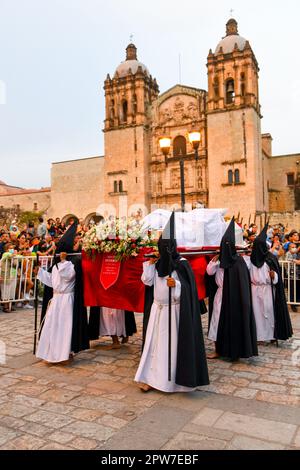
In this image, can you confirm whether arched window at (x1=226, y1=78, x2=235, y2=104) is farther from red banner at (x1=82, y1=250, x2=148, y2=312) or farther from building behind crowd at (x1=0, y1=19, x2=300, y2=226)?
red banner at (x1=82, y1=250, x2=148, y2=312)

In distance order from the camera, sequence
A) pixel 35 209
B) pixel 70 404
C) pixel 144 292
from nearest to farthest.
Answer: pixel 70 404
pixel 144 292
pixel 35 209

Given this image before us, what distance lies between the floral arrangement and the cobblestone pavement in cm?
174

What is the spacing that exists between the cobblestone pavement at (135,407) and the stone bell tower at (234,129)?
2601cm

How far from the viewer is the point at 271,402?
14.8ft

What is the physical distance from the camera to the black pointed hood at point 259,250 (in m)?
6.79

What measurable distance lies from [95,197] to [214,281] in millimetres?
33177

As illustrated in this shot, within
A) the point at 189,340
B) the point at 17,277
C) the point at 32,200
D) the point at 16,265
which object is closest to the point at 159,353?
the point at 189,340

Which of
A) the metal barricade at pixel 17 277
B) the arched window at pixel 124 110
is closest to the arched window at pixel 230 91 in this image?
the arched window at pixel 124 110

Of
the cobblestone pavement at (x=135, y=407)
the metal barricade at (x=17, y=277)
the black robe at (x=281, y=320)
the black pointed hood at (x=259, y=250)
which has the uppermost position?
the black pointed hood at (x=259, y=250)

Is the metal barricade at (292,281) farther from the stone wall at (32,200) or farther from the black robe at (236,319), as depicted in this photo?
the stone wall at (32,200)

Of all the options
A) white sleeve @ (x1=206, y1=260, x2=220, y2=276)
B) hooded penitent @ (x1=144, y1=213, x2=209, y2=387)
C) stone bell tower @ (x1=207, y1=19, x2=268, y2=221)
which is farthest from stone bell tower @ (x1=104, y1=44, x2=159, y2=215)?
hooded penitent @ (x1=144, y1=213, x2=209, y2=387)

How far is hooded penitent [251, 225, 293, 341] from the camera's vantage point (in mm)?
6809
